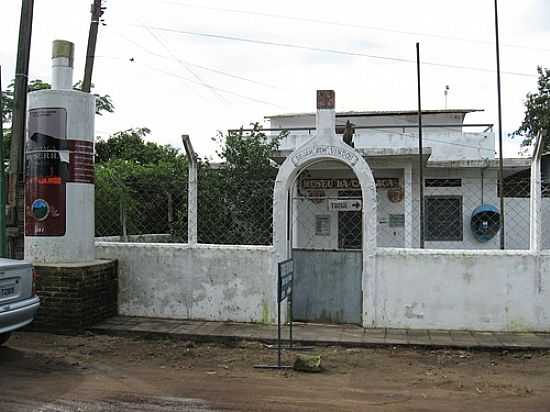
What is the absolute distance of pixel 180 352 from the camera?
7227 millimetres

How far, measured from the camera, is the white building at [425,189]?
16078 millimetres

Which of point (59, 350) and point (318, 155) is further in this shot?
point (318, 155)

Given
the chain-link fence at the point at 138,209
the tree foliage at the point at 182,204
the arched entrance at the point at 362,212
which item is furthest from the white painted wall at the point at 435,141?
the arched entrance at the point at 362,212

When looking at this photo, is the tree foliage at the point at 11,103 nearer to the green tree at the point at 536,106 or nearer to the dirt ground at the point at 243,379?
the dirt ground at the point at 243,379

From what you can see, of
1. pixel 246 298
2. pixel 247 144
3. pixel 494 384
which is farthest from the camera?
pixel 247 144

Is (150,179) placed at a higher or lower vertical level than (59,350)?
higher

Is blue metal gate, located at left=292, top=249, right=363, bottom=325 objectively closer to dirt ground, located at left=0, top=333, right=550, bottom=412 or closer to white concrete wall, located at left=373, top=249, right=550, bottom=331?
white concrete wall, located at left=373, top=249, right=550, bottom=331

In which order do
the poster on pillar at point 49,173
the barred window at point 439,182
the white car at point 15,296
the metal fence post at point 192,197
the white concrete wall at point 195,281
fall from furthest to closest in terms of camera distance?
the barred window at point 439,182 → the metal fence post at point 192,197 → the white concrete wall at point 195,281 → the poster on pillar at point 49,173 → the white car at point 15,296

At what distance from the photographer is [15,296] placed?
259 inches

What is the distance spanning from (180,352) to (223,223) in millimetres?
2787

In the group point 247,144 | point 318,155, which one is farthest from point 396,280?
point 247,144

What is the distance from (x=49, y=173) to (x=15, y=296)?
2244 millimetres

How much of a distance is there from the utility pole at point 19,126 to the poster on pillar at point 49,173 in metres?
1.32

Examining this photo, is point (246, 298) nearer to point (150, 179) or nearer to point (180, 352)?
point (180, 352)
